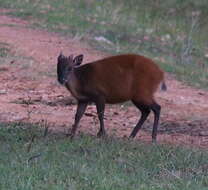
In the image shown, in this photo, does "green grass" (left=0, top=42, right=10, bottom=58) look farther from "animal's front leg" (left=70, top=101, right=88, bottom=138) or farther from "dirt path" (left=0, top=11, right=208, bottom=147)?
"animal's front leg" (left=70, top=101, right=88, bottom=138)

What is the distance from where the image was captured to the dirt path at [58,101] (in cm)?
831

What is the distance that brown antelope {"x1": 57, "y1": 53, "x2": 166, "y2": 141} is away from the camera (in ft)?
25.1

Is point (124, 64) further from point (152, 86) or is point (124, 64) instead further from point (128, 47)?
point (128, 47)

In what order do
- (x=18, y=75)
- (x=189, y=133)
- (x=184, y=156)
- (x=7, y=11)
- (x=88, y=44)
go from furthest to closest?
(x=7, y=11) < (x=88, y=44) < (x=18, y=75) < (x=189, y=133) < (x=184, y=156)

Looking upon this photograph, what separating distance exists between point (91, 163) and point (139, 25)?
10.9 metres

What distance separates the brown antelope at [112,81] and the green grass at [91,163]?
47 centimetres

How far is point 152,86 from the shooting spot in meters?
7.78

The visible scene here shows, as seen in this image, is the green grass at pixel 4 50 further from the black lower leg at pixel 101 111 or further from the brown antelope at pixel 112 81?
the black lower leg at pixel 101 111

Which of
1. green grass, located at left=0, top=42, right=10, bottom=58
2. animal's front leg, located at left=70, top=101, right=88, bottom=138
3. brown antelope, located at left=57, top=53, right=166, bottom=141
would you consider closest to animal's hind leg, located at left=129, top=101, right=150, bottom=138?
brown antelope, located at left=57, top=53, right=166, bottom=141

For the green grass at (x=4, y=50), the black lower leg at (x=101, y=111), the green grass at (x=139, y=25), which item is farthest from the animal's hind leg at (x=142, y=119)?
the green grass at (x=4, y=50)

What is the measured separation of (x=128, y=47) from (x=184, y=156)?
7655mm

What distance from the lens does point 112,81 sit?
7688mm

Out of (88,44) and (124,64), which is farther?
(88,44)

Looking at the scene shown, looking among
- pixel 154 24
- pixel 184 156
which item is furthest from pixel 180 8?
pixel 184 156
